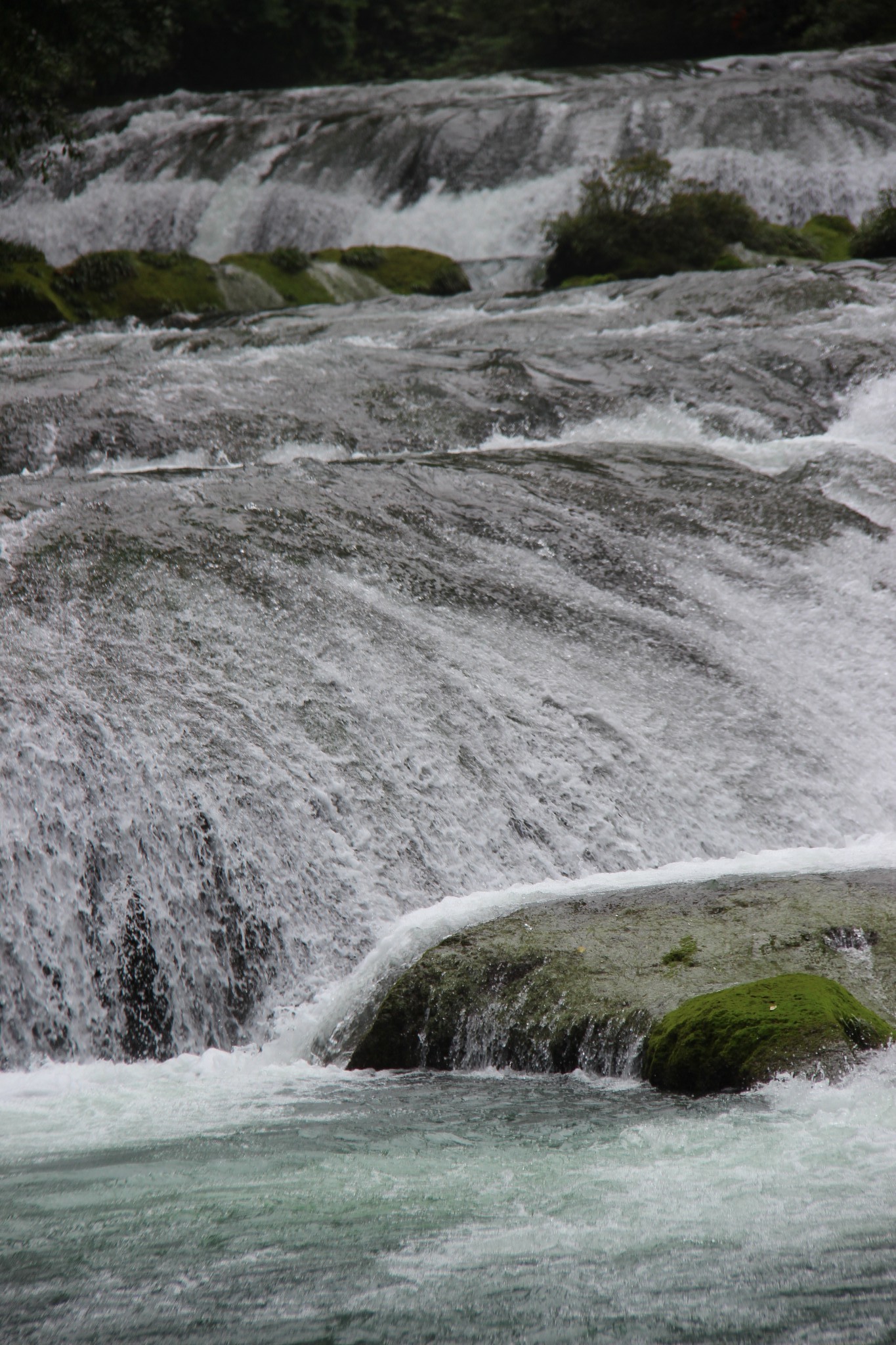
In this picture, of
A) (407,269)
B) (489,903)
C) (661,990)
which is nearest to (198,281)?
(407,269)

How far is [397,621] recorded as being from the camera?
7.69m

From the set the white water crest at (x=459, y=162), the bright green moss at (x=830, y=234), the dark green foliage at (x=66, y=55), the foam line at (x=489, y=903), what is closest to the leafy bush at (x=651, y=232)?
the bright green moss at (x=830, y=234)

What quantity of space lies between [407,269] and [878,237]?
7.25m

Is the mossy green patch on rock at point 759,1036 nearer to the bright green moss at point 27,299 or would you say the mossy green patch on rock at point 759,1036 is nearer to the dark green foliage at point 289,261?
the bright green moss at point 27,299

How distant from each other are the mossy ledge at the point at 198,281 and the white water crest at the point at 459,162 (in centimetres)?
180

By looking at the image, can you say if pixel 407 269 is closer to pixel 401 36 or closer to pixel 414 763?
pixel 414 763

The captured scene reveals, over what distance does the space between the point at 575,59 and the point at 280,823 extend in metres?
35.4

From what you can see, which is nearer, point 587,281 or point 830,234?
point 587,281

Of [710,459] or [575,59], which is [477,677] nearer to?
[710,459]

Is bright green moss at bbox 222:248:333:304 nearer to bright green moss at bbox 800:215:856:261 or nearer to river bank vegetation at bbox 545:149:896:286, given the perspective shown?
river bank vegetation at bbox 545:149:896:286

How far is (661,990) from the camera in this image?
492 cm

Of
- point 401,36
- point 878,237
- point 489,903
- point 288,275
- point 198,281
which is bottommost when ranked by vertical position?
point 489,903

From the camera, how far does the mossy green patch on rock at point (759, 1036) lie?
4258mm

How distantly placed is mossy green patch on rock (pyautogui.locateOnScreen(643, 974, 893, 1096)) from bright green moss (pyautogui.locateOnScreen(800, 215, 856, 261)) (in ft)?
51.3
